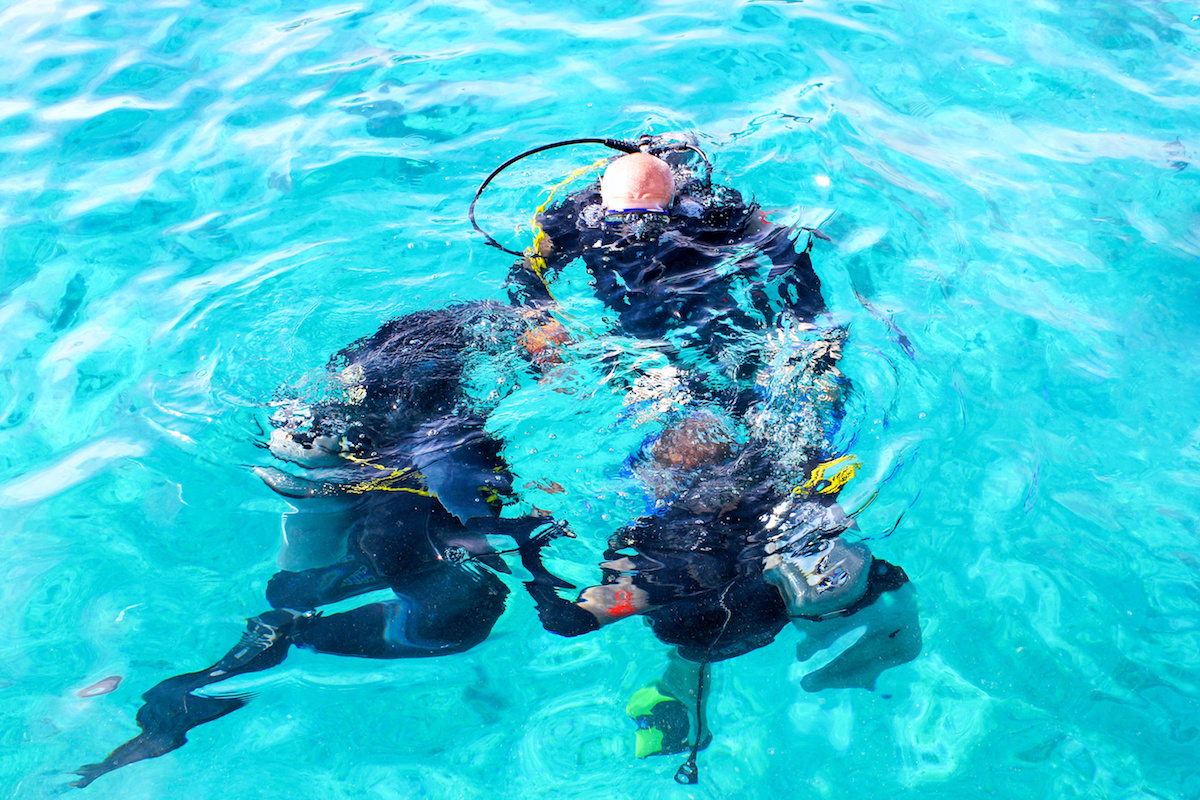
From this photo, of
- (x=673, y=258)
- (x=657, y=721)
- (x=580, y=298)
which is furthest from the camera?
(x=580, y=298)

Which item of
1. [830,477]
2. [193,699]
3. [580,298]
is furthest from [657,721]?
[580,298]

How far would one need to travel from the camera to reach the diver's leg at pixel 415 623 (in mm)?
3045

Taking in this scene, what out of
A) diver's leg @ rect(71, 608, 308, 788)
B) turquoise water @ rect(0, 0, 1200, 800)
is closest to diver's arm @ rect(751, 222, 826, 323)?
turquoise water @ rect(0, 0, 1200, 800)

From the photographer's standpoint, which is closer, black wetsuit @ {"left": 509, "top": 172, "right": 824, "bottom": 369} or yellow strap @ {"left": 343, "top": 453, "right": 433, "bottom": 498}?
yellow strap @ {"left": 343, "top": 453, "right": 433, "bottom": 498}

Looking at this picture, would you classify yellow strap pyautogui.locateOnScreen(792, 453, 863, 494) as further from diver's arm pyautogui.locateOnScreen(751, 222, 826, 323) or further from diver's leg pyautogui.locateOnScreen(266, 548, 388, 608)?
diver's leg pyautogui.locateOnScreen(266, 548, 388, 608)

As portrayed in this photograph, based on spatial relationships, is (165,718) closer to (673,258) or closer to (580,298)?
(580,298)

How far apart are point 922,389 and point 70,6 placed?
25.7 feet

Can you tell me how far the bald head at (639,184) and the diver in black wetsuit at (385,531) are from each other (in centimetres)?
115

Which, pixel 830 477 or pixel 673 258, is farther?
pixel 673 258

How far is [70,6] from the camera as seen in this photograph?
22.3 ft

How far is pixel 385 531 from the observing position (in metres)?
3.18

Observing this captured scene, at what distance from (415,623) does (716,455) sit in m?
1.41

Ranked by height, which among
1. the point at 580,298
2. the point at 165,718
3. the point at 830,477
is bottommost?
the point at 165,718

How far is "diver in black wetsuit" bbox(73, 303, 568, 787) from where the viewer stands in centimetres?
303
